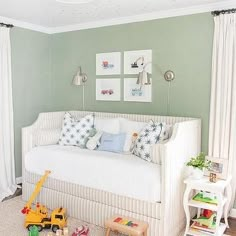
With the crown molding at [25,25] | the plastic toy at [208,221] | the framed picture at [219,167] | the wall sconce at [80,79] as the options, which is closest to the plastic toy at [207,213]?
the plastic toy at [208,221]

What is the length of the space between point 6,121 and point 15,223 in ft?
4.76

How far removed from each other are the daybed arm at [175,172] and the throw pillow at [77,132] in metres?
1.30

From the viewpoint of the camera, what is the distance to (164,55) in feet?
11.6

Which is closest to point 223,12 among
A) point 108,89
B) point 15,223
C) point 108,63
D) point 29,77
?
point 108,63

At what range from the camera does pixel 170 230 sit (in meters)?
2.62

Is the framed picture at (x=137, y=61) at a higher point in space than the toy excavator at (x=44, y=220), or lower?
higher

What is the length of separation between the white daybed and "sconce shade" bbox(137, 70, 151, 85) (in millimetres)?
426

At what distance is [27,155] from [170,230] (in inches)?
73.7

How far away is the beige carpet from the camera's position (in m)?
2.76

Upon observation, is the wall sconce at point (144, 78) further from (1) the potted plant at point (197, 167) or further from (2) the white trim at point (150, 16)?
(1) the potted plant at point (197, 167)

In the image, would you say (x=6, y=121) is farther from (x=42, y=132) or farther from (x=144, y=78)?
(x=144, y=78)

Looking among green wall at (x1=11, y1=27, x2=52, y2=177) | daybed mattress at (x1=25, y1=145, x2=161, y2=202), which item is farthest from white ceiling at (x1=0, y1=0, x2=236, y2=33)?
daybed mattress at (x1=25, y1=145, x2=161, y2=202)

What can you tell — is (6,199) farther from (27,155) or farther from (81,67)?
(81,67)

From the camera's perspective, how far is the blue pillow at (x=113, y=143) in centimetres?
331
